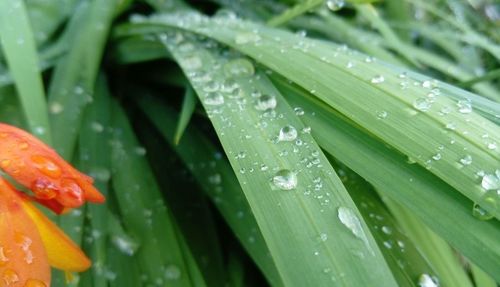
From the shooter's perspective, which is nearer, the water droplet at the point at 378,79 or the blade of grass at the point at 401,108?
the blade of grass at the point at 401,108

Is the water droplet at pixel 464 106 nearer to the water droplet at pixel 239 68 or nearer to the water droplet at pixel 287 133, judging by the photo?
the water droplet at pixel 287 133

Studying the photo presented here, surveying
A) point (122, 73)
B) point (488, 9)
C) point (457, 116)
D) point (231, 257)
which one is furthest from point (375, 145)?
point (488, 9)

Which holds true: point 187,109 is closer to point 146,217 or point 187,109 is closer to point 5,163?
point 146,217

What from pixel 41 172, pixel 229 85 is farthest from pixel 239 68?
pixel 41 172

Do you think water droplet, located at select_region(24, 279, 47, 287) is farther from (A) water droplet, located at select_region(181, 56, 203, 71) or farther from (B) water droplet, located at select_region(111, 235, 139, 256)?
(A) water droplet, located at select_region(181, 56, 203, 71)

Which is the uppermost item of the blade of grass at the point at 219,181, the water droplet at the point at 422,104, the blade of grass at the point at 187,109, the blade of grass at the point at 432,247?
the water droplet at the point at 422,104

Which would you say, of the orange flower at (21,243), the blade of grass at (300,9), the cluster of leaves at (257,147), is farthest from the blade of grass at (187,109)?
the orange flower at (21,243)

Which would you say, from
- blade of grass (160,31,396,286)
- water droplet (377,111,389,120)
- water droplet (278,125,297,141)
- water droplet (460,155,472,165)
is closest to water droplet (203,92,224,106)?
blade of grass (160,31,396,286)

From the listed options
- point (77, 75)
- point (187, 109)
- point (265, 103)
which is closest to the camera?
point (265, 103)
